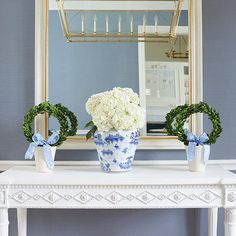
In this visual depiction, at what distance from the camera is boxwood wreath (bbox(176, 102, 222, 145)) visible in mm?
2020

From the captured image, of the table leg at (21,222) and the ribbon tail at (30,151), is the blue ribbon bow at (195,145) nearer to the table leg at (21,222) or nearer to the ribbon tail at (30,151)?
the ribbon tail at (30,151)

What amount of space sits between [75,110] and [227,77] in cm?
89

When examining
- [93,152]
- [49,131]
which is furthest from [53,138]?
[93,152]

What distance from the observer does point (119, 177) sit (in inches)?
71.2

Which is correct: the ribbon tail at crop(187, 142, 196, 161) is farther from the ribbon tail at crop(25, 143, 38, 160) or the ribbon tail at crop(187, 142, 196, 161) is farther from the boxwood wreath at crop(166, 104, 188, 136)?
the ribbon tail at crop(25, 143, 38, 160)

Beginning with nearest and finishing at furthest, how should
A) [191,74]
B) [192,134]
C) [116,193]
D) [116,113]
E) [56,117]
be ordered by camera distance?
[116,193] → [116,113] → [192,134] → [56,117] → [191,74]

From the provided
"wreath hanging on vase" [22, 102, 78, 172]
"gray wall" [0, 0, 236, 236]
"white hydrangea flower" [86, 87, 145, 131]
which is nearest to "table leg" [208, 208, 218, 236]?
"gray wall" [0, 0, 236, 236]

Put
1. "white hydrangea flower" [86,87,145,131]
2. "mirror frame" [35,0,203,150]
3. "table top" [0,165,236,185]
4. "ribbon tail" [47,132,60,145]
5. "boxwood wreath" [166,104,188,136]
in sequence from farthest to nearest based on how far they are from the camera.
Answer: "mirror frame" [35,0,203,150] < "boxwood wreath" [166,104,188,136] < "ribbon tail" [47,132,60,145] < "white hydrangea flower" [86,87,145,131] < "table top" [0,165,236,185]

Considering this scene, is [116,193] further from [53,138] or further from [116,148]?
[53,138]

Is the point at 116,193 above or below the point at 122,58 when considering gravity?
below

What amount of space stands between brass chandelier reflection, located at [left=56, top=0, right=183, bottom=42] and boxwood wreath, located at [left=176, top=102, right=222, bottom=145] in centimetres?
44

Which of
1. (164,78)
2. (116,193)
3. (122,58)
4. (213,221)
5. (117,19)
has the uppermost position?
(117,19)

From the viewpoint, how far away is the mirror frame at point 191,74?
87.7 inches

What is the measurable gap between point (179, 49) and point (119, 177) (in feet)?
2.84
